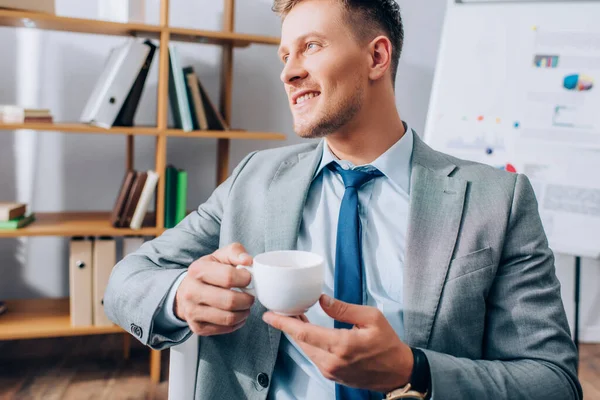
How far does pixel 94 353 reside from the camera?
105 inches

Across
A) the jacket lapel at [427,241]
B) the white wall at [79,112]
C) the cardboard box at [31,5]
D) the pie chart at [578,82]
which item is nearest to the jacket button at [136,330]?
the jacket lapel at [427,241]

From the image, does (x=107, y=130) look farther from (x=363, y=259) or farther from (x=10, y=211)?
(x=363, y=259)

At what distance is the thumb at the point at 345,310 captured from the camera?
2.58 feet

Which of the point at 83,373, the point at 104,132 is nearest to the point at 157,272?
the point at 104,132

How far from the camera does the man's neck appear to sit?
124 centimetres

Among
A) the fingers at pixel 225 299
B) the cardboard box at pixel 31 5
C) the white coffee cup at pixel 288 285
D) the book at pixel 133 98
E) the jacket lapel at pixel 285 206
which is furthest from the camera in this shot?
the book at pixel 133 98

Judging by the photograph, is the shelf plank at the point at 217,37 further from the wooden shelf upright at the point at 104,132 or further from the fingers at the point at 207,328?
the fingers at the point at 207,328

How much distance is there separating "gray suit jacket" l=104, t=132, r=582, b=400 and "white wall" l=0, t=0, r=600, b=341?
5.15 ft

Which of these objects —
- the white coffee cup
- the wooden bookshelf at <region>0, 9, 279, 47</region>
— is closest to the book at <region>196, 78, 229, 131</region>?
the wooden bookshelf at <region>0, 9, 279, 47</region>

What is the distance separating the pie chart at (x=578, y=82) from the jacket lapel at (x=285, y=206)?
1.37 m

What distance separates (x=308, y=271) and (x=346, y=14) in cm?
68

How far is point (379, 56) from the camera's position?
128 centimetres

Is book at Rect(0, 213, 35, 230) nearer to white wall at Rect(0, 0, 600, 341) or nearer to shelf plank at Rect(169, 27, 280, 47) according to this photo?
white wall at Rect(0, 0, 600, 341)

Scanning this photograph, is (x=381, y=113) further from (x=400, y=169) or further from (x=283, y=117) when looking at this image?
(x=283, y=117)
